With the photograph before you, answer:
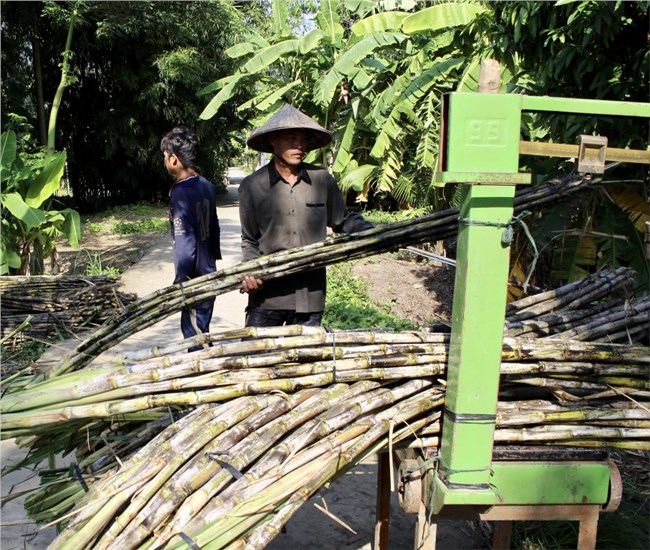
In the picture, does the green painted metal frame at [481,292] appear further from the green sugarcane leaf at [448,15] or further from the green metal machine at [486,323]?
the green sugarcane leaf at [448,15]

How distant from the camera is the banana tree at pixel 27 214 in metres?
5.46

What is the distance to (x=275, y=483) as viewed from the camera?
149cm

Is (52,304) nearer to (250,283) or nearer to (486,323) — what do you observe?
(250,283)

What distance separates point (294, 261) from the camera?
2.28 meters

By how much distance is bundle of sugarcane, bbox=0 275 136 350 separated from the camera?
5.21m

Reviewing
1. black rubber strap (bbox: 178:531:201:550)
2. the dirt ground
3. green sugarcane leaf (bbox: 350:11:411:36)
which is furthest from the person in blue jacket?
green sugarcane leaf (bbox: 350:11:411:36)

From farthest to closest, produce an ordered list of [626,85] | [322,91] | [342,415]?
1. [322,91]
2. [626,85]
3. [342,415]

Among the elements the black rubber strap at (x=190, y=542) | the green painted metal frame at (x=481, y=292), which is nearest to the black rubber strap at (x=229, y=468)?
the black rubber strap at (x=190, y=542)

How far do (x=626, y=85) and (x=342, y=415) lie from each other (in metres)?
3.39

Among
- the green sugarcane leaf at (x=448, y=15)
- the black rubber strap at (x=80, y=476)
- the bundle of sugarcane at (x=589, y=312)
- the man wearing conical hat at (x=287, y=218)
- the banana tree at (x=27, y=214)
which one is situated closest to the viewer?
the black rubber strap at (x=80, y=476)

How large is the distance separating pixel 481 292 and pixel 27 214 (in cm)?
498

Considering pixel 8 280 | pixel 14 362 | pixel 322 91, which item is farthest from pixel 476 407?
pixel 322 91

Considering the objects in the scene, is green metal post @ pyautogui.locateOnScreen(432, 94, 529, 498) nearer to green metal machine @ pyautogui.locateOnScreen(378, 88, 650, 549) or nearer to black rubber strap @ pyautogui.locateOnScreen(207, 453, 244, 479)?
green metal machine @ pyautogui.locateOnScreen(378, 88, 650, 549)

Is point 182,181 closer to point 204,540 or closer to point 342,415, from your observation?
point 342,415
